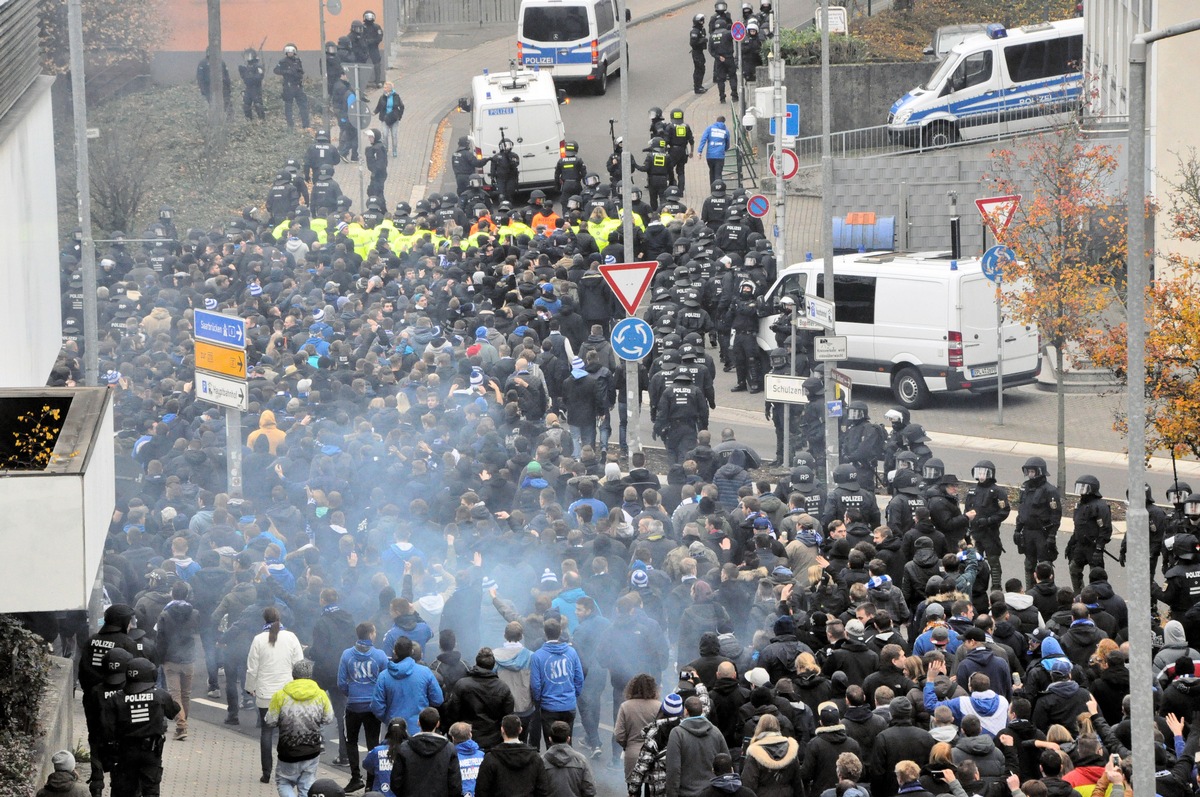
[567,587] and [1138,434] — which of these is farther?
[567,587]

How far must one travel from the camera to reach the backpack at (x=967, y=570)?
16.0 m

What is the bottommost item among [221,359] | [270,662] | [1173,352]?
[270,662]

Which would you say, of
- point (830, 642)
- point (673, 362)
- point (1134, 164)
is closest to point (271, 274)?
point (673, 362)

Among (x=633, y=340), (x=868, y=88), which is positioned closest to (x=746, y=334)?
(x=633, y=340)

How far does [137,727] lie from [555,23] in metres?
28.3

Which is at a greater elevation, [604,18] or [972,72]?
[604,18]

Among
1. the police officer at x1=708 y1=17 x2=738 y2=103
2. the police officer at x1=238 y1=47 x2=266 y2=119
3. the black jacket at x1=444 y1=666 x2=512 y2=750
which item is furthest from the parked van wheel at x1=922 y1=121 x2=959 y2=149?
the black jacket at x1=444 y1=666 x2=512 y2=750

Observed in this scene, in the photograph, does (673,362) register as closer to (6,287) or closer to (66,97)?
(6,287)

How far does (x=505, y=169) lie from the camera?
33.6 meters

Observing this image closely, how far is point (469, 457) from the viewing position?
19406 mm

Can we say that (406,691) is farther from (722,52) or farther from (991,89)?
(722,52)

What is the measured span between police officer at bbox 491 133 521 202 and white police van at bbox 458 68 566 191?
15.0 inches

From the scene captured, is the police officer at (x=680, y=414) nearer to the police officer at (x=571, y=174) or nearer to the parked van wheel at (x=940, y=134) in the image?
the police officer at (x=571, y=174)

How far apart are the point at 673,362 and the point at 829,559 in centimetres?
606
